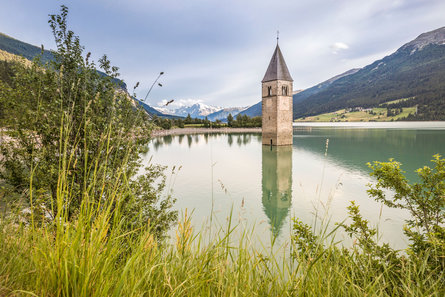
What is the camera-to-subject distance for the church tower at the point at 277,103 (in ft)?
139

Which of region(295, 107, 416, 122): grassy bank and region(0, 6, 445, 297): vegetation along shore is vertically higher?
region(295, 107, 416, 122): grassy bank

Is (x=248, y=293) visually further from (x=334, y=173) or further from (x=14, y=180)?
(x=334, y=173)

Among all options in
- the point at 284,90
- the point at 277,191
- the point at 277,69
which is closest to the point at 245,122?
the point at 284,90

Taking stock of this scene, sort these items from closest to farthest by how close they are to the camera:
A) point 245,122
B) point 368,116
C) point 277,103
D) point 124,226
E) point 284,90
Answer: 1. point 124,226
2. point 277,103
3. point 284,90
4. point 245,122
5. point 368,116

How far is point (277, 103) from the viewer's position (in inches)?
1666

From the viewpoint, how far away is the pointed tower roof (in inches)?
1709

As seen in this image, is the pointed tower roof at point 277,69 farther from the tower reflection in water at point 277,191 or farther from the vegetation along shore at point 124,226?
the vegetation along shore at point 124,226

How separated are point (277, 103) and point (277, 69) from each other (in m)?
7.02

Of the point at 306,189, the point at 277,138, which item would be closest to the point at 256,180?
the point at 306,189

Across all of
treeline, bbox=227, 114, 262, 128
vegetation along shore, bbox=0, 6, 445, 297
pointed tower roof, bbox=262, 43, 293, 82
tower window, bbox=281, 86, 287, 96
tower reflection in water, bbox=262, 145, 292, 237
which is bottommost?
tower reflection in water, bbox=262, 145, 292, 237

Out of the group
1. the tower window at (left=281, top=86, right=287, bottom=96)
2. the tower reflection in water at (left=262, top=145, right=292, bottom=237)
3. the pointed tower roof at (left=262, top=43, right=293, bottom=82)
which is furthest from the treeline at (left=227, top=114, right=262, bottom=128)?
the tower reflection in water at (left=262, top=145, right=292, bottom=237)

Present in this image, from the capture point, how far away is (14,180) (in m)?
6.03

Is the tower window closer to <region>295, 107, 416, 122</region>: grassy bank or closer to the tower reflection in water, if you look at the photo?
the tower reflection in water

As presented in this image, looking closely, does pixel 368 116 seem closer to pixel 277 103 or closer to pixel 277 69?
pixel 277 69
